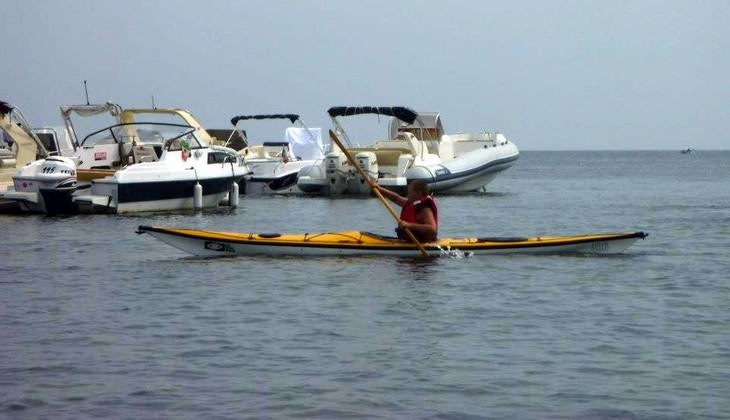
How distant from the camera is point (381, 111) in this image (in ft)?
136

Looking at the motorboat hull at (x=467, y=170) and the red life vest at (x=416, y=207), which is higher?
the red life vest at (x=416, y=207)

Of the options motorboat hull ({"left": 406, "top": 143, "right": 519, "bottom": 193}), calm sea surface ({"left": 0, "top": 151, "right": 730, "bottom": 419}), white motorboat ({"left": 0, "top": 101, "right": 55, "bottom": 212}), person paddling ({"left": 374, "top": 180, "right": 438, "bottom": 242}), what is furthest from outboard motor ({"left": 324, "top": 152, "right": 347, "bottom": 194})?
person paddling ({"left": 374, "top": 180, "right": 438, "bottom": 242})

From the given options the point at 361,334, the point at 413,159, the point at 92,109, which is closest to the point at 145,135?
the point at 92,109

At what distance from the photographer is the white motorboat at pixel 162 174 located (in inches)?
1174

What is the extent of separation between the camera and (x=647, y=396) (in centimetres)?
1071

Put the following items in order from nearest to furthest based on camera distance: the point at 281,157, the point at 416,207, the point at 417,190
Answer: the point at 417,190, the point at 416,207, the point at 281,157

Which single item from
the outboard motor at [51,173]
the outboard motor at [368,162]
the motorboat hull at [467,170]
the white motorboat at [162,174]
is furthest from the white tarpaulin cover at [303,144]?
the outboard motor at [51,173]

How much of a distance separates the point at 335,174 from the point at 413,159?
2.42m

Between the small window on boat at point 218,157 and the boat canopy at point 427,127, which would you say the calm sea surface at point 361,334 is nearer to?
the small window on boat at point 218,157

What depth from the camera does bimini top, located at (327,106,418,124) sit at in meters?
41.5

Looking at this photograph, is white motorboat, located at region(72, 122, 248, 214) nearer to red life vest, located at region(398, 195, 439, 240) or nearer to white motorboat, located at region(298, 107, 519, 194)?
white motorboat, located at region(298, 107, 519, 194)

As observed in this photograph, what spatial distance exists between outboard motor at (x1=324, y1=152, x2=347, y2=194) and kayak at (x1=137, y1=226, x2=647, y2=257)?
817 inches

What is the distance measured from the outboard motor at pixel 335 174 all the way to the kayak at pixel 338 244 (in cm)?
2075

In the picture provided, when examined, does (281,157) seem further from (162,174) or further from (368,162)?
(162,174)
